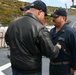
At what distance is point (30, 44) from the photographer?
3980 mm

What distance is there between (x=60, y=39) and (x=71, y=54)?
327 mm

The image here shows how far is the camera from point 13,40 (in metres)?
4.14

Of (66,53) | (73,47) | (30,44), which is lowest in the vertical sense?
(66,53)

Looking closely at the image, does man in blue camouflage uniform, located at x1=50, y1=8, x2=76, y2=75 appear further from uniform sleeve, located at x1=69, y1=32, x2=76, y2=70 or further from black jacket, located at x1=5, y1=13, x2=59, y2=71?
black jacket, located at x1=5, y1=13, x2=59, y2=71

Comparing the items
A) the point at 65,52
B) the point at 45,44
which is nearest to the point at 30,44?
the point at 45,44

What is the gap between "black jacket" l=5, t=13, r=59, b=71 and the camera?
396cm

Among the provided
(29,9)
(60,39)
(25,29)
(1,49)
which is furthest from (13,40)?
(1,49)

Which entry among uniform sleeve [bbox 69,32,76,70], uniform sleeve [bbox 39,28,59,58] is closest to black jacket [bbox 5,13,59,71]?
uniform sleeve [bbox 39,28,59,58]

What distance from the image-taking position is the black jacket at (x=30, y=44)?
13.0ft

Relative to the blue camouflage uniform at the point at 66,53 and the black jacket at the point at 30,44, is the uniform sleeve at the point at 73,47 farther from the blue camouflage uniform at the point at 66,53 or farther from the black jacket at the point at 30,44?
the black jacket at the point at 30,44

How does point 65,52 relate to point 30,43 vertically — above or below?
below

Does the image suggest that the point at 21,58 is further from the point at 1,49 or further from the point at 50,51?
the point at 1,49

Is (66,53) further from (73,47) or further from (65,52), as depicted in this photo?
(73,47)

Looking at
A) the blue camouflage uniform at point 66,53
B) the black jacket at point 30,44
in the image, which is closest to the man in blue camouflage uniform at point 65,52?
the blue camouflage uniform at point 66,53
